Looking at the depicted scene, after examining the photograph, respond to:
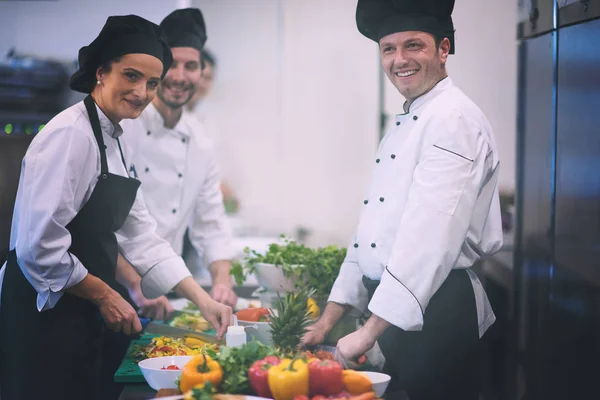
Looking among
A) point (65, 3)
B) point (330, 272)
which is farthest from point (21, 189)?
point (330, 272)

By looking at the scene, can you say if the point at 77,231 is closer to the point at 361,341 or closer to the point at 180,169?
the point at 180,169

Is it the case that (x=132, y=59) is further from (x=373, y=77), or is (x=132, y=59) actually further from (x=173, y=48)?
(x=373, y=77)

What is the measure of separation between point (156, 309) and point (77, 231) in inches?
20.3

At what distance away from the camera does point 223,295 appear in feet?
8.17

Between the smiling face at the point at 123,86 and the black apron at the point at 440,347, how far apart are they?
39.9 inches

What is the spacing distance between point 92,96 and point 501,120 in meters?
1.34

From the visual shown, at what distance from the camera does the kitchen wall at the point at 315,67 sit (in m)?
2.31

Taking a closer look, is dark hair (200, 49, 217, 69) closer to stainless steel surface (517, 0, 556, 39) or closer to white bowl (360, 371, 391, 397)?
stainless steel surface (517, 0, 556, 39)

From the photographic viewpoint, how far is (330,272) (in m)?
2.28

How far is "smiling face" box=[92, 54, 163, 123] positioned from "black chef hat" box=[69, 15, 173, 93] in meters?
0.02

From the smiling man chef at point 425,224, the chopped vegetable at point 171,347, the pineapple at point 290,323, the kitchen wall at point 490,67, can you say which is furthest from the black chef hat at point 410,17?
the chopped vegetable at point 171,347

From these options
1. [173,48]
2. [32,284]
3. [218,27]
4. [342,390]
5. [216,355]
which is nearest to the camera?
[342,390]

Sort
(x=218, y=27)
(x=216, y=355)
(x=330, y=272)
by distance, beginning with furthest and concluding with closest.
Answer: (x=218, y=27) < (x=330, y=272) < (x=216, y=355)

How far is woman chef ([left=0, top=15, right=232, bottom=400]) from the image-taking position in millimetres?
1948
